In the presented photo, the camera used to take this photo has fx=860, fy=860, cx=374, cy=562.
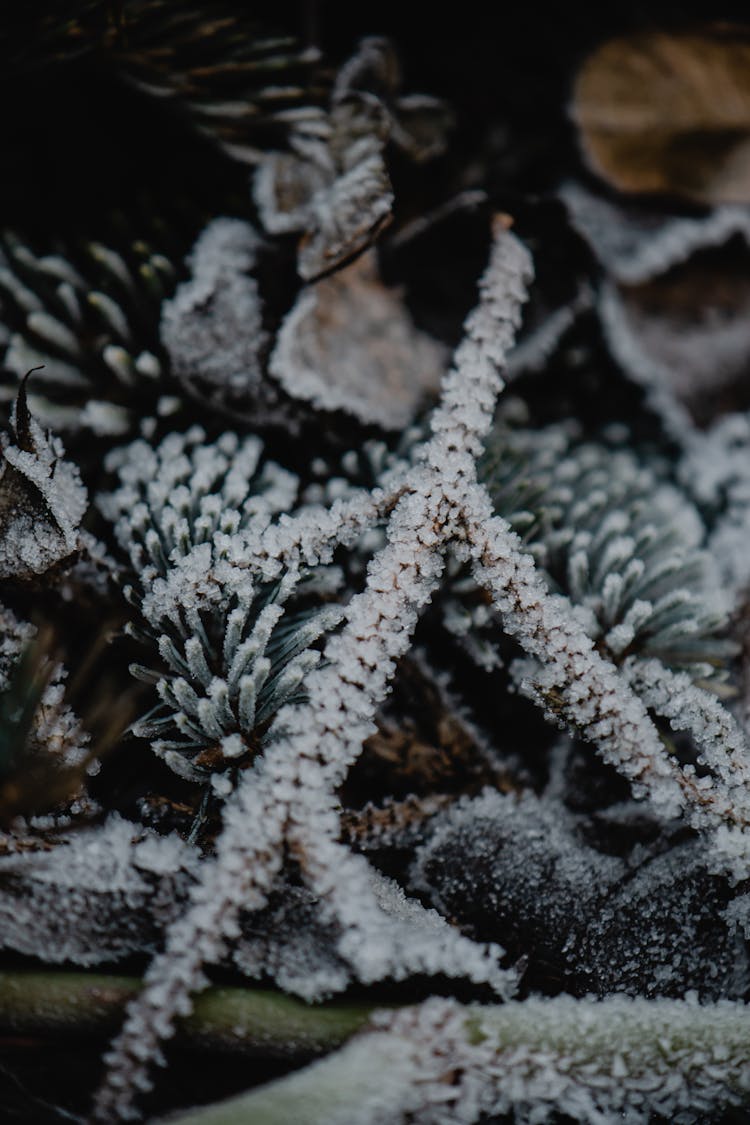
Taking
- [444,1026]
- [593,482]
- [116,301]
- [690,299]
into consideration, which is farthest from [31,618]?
[690,299]

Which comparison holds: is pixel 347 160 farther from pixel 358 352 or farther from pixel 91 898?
pixel 91 898

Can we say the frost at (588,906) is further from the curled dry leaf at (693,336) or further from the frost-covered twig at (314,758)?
the curled dry leaf at (693,336)

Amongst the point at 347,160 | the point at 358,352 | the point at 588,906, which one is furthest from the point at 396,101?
the point at 588,906

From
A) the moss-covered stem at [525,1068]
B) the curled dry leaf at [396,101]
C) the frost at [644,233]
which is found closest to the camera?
the moss-covered stem at [525,1068]

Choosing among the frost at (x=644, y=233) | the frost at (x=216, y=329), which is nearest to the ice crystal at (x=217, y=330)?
the frost at (x=216, y=329)

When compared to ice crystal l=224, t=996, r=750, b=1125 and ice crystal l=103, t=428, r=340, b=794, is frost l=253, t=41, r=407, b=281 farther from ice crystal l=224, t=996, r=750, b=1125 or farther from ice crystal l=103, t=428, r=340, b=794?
ice crystal l=224, t=996, r=750, b=1125

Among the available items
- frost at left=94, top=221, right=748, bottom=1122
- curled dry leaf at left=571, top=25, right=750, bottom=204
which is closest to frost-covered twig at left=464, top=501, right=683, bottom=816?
frost at left=94, top=221, right=748, bottom=1122
